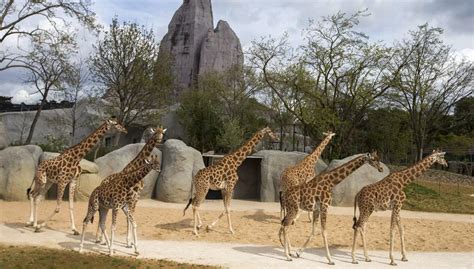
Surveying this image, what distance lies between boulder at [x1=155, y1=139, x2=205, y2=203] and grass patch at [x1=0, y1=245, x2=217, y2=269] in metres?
8.78

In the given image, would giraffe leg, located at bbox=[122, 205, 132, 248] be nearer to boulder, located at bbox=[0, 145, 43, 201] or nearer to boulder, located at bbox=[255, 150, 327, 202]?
boulder, located at bbox=[0, 145, 43, 201]

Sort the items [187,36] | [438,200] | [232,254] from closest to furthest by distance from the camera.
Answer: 1. [232,254]
2. [438,200]
3. [187,36]

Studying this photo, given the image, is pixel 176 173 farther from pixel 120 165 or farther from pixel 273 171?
pixel 273 171

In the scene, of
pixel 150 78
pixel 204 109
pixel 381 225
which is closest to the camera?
pixel 381 225

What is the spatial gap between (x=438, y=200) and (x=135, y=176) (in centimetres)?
1552

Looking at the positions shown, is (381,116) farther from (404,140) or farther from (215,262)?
(215,262)

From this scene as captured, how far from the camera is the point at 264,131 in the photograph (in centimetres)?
1333

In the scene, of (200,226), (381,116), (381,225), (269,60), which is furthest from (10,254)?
(381,116)

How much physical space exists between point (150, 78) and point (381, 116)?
19767 mm

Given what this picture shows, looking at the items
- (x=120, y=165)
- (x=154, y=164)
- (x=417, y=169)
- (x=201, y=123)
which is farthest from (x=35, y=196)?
(x=201, y=123)

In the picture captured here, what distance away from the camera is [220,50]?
4628cm

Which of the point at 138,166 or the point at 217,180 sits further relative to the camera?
the point at 217,180

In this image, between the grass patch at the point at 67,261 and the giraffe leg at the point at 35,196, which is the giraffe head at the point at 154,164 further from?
the giraffe leg at the point at 35,196

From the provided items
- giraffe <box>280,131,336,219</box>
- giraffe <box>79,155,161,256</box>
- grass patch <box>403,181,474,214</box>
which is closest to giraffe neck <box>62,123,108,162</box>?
giraffe <box>79,155,161,256</box>
